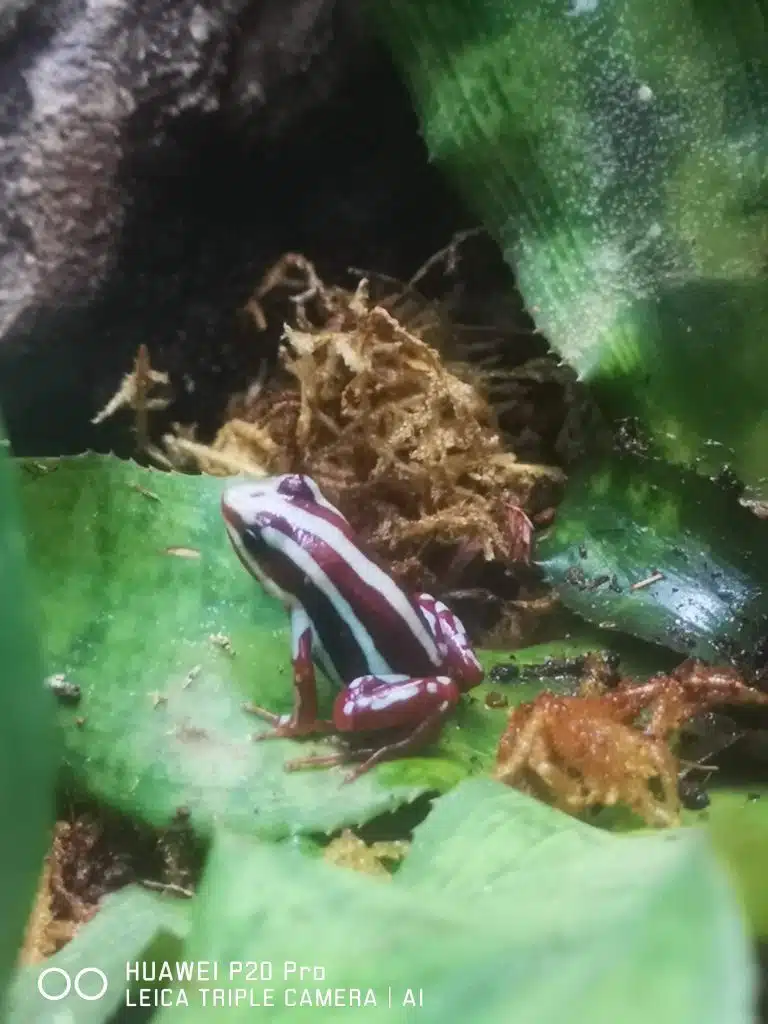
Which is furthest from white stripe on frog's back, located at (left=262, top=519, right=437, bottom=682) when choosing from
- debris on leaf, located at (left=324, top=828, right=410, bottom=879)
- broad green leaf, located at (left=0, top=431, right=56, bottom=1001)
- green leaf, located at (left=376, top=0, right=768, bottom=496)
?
broad green leaf, located at (left=0, top=431, right=56, bottom=1001)

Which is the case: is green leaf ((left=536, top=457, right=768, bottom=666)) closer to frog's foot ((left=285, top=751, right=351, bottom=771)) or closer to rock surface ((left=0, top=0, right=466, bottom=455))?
frog's foot ((left=285, top=751, right=351, bottom=771))

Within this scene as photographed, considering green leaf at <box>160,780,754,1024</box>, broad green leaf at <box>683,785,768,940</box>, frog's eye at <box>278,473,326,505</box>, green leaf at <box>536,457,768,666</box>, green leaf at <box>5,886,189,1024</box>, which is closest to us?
green leaf at <box>160,780,754,1024</box>

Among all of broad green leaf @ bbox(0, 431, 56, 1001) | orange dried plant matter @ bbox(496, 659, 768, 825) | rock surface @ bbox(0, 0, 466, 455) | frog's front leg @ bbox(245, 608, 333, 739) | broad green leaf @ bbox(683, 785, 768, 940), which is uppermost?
rock surface @ bbox(0, 0, 466, 455)

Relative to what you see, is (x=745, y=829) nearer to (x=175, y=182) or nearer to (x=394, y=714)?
(x=394, y=714)

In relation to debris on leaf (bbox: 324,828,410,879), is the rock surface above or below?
above

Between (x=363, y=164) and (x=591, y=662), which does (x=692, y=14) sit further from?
(x=591, y=662)

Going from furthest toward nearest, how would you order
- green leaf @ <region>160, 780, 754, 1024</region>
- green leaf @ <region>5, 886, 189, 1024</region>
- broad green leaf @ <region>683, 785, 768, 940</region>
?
1. broad green leaf @ <region>683, 785, 768, 940</region>
2. green leaf @ <region>5, 886, 189, 1024</region>
3. green leaf @ <region>160, 780, 754, 1024</region>
